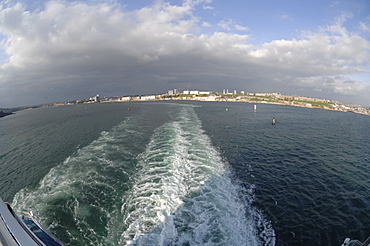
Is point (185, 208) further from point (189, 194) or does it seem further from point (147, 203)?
point (147, 203)

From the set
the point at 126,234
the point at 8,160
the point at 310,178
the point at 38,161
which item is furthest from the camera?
the point at 8,160

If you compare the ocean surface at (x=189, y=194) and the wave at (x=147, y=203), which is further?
the ocean surface at (x=189, y=194)

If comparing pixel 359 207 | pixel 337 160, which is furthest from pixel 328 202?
pixel 337 160

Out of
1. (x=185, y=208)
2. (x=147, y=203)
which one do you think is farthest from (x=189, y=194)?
(x=147, y=203)

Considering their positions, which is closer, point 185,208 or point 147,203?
point 185,208

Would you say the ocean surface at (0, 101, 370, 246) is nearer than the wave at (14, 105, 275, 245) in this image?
No

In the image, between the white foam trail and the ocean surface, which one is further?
the ocean surface

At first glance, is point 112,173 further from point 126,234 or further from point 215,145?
point 215,145

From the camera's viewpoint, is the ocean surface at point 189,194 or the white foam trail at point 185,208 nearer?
the white foam trail at point 185,208
